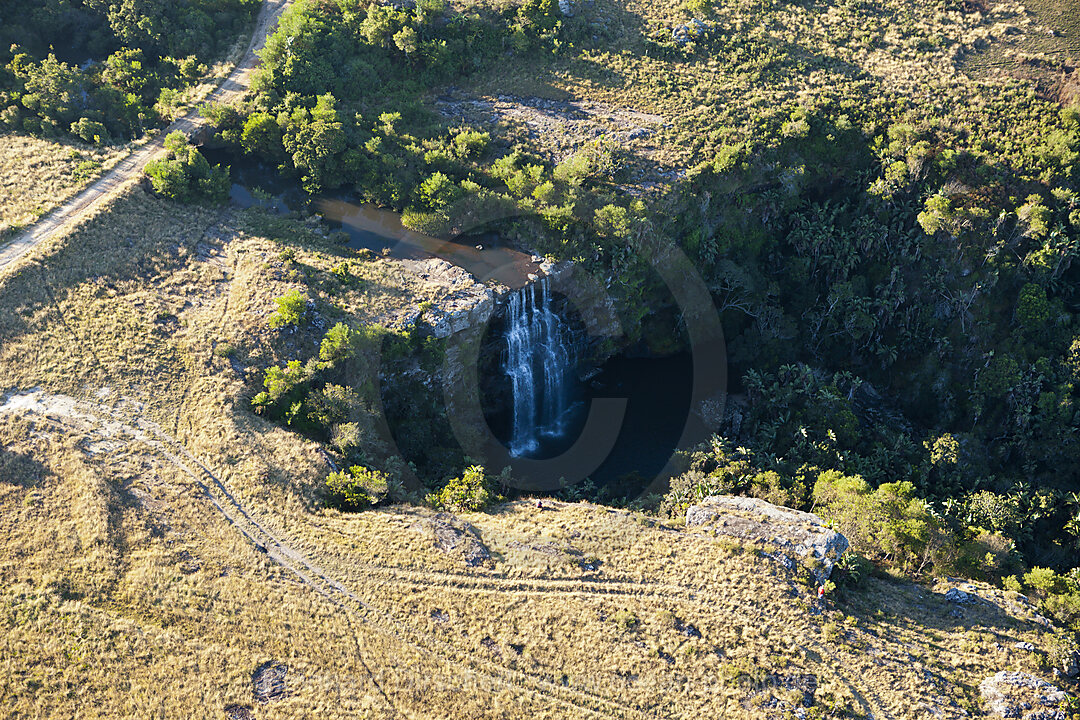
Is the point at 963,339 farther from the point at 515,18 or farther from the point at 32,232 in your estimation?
the point at 32,232

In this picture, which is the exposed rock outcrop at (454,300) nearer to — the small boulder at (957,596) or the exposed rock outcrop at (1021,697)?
the small boulder at (957,596)

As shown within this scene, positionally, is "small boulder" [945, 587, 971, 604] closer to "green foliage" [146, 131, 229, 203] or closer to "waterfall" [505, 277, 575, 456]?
"waterfall" [505, 277, 575, 456]

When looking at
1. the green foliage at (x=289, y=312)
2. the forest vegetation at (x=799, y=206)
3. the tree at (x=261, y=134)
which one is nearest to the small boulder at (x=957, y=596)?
the forest vegetation at (x=799, y=206)

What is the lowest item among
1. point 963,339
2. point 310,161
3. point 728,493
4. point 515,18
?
point 728,493

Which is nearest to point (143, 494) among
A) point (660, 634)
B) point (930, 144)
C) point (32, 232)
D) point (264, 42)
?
point (32, 232)

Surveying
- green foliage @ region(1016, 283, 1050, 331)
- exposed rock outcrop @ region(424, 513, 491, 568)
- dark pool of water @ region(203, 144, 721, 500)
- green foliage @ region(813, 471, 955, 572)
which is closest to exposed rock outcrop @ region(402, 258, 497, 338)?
dark pool of water @ region(203, 144, 721, 500)

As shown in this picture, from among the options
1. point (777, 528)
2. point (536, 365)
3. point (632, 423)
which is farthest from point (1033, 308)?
point (536, 365)
